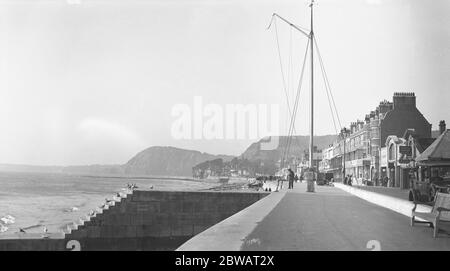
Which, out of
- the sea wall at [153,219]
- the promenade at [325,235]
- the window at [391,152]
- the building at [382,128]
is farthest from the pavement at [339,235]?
the building at [382,128]

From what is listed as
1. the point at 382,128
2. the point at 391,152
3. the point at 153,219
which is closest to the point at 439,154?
the point at 153,219

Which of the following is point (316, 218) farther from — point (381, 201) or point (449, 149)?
point (449, 149)

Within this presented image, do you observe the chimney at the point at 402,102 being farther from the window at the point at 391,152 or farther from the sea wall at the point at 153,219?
the sea wall at the point at 153,219

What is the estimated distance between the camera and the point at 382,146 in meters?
76.7

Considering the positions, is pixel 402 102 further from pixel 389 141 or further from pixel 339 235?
pixel 339 235

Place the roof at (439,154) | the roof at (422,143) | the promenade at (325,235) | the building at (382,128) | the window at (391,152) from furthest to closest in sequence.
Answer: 1. the building at (382,128)
2. the window at (391,152)
3. the roof at (422,143)
4. the roof at (439,154)
5. the promenade at (325,235)

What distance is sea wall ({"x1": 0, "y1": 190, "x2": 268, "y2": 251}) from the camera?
3244 cm

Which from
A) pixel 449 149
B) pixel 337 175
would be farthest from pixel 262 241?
pixel 337 175

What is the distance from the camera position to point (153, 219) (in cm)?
3556

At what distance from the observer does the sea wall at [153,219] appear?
32.4 m

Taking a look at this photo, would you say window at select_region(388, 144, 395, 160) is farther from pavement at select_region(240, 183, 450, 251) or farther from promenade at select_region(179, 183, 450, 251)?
promenade at select_region(179, 183, 450, 251)

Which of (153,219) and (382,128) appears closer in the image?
(153,219)

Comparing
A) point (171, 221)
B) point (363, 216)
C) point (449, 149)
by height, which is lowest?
point (171, 221)

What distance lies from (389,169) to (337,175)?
1512 inches
